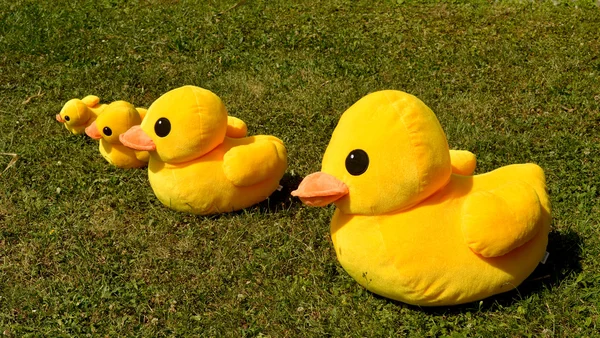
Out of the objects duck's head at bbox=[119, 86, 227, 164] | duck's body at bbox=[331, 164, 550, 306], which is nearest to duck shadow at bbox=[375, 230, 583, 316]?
duck's body at bbox=[331, 164, 550, 306]

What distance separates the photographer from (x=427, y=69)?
248 inches

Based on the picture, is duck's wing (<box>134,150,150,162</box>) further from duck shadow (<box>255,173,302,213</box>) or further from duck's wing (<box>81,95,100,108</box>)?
duck shadow (<box>255,173,302,213</box>)

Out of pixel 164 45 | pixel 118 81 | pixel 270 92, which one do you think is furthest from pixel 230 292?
pixel 164 45

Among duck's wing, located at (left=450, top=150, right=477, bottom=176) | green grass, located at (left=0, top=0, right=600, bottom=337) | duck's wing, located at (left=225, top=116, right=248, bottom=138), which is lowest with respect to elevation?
green grass, located at (left=0, top=0, right=600, bottom=337)

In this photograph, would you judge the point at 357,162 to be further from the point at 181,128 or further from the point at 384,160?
the point at 181,128

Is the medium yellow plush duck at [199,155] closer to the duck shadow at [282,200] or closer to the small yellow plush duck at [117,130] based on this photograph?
the duck shadow at [282,200]

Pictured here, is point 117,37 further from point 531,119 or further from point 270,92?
point 531,119

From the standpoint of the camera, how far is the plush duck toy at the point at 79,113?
16.8 feet

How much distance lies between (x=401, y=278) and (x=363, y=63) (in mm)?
3586

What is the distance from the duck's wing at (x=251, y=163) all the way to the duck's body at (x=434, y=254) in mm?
873

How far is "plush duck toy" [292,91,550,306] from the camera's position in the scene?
123 inches

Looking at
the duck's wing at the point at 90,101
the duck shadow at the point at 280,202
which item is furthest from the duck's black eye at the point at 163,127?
the duck's wing at the point at 90,101

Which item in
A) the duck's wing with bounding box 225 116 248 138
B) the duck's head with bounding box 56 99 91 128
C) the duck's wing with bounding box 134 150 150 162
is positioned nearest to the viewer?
the duck's wing with bounding box 225 116 248 138

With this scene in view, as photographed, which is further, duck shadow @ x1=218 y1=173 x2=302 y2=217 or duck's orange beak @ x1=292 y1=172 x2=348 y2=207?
duck shadow @ x1=218 y1=173 x2=302 y2=217
